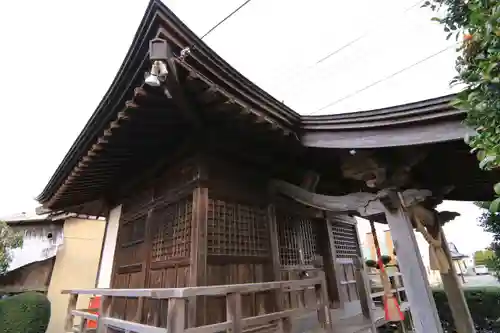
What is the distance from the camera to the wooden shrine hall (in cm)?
286

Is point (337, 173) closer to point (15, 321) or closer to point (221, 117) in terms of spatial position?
point (221, 117)

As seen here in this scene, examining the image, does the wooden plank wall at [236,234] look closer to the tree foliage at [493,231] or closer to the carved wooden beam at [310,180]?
the carved wooden beam at [310,180]

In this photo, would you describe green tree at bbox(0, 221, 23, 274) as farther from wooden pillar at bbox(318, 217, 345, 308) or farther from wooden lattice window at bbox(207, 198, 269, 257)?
wooden pillar at bbox(318, 217, 345, 308)

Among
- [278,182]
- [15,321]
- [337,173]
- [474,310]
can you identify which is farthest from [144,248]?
[474,310]

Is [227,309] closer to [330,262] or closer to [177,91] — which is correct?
[177,91]

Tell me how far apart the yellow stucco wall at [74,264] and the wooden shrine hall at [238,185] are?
7.59 m

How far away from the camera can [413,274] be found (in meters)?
3.04

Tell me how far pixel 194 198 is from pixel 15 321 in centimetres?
822

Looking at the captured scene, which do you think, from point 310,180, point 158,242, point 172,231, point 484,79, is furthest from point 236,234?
point 484,79

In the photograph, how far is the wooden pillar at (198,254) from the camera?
3494mm

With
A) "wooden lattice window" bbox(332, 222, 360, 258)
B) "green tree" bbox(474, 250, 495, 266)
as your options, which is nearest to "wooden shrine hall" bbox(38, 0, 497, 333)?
"wooden lattice window" bbox(332, 222, 360, 258)

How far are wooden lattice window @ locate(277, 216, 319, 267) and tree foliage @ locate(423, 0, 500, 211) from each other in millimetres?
3796

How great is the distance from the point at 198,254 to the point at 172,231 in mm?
1091

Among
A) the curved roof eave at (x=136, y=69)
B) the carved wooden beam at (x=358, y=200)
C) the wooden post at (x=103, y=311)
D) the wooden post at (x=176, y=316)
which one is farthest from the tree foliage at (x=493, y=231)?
the wooden post at (x=103, y=311)
